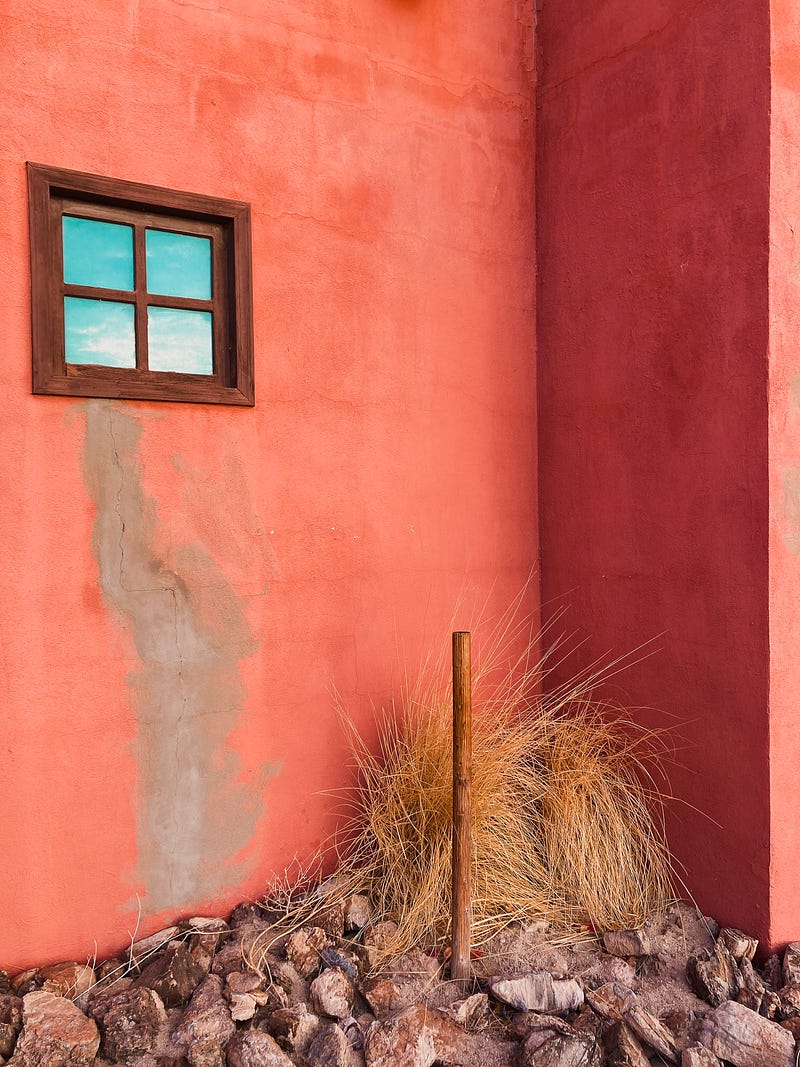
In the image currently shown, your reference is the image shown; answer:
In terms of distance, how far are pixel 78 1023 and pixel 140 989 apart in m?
0.19

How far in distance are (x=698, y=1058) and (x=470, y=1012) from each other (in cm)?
65

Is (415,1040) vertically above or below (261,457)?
below

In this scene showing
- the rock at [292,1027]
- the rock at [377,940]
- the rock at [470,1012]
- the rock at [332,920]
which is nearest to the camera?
the rock at [292,1027]

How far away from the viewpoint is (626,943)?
2.86 m

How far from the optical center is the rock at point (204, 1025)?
2.36 metres

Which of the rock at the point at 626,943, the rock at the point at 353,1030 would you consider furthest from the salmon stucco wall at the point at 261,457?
the rock at the point at 626,943

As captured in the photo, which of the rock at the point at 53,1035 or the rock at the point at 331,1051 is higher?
the rock at the point at 53,1035

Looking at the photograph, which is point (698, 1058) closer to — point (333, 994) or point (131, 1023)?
point (333, 994)

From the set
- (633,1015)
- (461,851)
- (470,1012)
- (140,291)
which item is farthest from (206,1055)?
(140,291)

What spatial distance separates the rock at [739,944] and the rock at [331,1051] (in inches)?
51.3

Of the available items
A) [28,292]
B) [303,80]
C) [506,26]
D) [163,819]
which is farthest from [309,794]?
[506,26]

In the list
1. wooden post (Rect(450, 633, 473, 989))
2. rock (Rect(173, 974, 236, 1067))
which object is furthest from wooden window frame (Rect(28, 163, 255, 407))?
rock (Rect(173, 974, 236, 1067))

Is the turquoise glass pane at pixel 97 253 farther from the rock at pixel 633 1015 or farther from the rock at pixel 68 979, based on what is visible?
the rock at pixel 633 1015

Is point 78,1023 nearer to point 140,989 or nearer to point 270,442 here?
point 140,989
